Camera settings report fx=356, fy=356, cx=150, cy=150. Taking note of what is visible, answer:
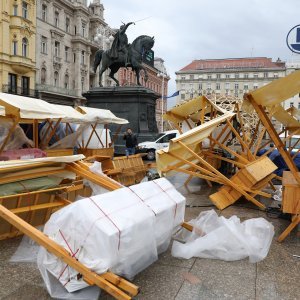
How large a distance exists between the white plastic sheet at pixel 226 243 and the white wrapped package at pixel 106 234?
0.77 metres

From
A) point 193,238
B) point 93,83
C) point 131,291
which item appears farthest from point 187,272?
point 93,83

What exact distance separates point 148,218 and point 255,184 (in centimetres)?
425

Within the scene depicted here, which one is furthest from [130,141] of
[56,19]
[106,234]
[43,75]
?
[56,19]

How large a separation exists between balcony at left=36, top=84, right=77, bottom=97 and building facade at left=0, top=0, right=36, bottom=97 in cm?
130

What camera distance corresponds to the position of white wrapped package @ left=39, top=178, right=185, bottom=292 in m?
3.23

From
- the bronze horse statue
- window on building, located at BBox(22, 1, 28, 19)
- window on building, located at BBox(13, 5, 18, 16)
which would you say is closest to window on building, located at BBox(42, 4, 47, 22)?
window on building, located at BBox(22, 1, 28, 19)

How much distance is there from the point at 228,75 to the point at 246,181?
107 metres

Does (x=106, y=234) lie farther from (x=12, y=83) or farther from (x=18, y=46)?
(x=18, y=46)

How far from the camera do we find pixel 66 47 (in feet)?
194

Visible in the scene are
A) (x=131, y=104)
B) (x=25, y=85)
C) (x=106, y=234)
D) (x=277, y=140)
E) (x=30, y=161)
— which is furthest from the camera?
(x=25, y=85)

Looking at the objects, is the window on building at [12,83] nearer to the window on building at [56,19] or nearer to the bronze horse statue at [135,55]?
the window on building at [56,19]

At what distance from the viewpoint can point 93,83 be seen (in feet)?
218

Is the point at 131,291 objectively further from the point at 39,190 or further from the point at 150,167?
the point at 150,167

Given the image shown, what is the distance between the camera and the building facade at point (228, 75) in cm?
10675
